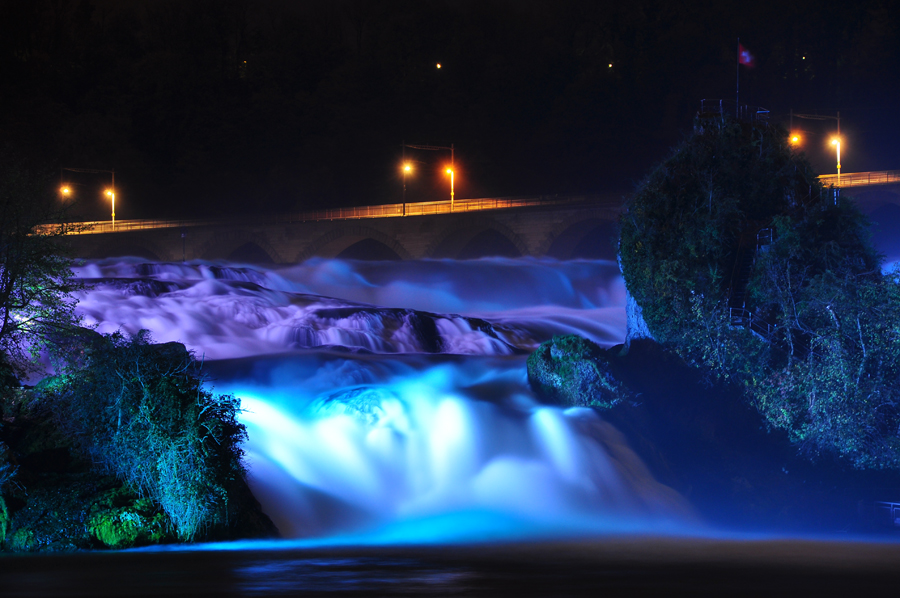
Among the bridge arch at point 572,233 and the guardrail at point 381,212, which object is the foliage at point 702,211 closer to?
the bridge arch at point 572,233

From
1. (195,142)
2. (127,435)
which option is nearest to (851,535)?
(127,435)

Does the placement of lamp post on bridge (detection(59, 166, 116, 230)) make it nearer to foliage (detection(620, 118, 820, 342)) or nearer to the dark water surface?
foliage (detection(620, 118, 820, 342))

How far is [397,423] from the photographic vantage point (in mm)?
22859

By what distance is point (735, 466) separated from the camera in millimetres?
23531

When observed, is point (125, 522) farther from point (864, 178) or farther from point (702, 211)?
point (864, 178)

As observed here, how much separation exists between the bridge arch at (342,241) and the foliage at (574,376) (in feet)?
118

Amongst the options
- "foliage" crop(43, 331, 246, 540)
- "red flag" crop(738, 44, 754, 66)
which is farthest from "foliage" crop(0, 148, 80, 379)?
"red flag" crop(738, 44, 754, 66)

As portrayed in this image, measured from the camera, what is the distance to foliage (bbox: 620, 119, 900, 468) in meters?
23.9

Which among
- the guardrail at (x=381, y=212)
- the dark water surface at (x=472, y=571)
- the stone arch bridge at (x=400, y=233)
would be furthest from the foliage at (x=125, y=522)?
the guardrail at (x=381, y=212)

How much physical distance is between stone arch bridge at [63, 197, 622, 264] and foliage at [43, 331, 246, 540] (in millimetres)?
42658

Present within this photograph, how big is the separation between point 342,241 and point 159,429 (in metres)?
45.8

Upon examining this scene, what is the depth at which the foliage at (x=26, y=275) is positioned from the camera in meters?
19.9

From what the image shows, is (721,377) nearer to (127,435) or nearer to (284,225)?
(127,435)

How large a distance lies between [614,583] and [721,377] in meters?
12.8
